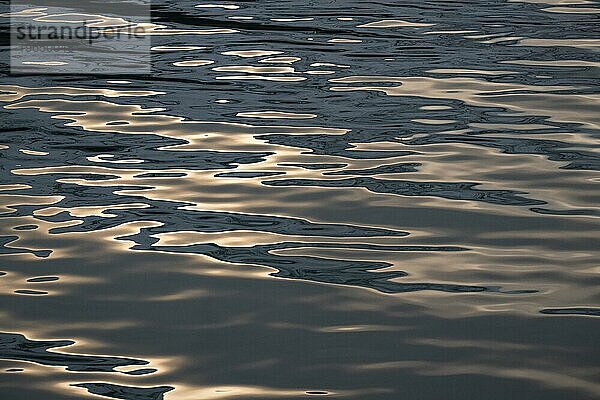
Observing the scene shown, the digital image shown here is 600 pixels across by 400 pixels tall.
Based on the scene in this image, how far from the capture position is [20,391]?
355cm

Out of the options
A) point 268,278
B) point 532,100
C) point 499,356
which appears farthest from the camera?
point 532,100

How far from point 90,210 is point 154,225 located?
40 centimetres

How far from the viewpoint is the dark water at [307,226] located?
12.2 ft

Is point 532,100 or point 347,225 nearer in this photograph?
point 347,225

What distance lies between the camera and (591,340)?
3.85m

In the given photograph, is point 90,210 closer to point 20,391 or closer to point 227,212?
point 227,212

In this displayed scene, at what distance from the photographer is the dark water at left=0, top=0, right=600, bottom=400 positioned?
371 centimetres

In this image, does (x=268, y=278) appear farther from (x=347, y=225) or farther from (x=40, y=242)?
(x=40, y=242)

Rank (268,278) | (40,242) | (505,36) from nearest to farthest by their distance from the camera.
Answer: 1. (268,278)
2. (40,242)
3. (505,36)

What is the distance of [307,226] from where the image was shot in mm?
5027

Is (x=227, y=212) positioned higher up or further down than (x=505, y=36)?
further down

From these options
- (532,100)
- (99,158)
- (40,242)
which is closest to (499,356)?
(40,242)

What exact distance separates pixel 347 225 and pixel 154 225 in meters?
0.92

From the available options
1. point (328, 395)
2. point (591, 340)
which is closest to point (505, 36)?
point (591, 340)
